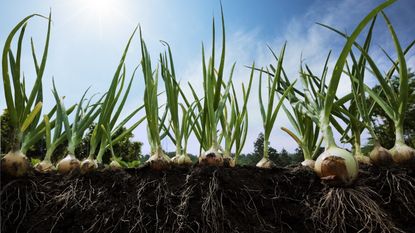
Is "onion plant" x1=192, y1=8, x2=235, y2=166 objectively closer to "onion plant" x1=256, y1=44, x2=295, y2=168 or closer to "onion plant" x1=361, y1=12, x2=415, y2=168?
"onion plant" x1=256, y1=44, x2=295, y2=168

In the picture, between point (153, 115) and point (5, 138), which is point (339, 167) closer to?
point (153, 115)

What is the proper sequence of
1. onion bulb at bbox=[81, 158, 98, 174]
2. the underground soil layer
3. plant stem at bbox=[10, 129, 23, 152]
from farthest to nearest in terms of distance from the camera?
onion bulb at bbox=[81, 158, 98, 174]
plant stem at bbox=[10, 129, 23, 152]
the underground soil layer

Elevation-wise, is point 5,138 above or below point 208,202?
above

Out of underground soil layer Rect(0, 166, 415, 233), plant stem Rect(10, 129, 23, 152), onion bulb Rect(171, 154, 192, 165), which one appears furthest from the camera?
onion bulb Rect(171, 154, 192, 165)

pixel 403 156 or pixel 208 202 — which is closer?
pixel 208 202

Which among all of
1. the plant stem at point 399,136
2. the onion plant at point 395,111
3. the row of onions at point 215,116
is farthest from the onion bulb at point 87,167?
the plant stem at point 399,136

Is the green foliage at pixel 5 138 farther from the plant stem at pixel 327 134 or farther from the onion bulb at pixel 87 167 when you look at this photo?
the plant stem at pixel 327 134

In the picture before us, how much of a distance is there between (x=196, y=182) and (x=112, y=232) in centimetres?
32

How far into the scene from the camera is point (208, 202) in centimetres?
99

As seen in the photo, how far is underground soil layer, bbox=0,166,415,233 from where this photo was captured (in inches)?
39.0

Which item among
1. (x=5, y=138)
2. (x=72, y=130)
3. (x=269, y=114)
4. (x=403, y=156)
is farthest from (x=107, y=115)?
(x=5, y=138)

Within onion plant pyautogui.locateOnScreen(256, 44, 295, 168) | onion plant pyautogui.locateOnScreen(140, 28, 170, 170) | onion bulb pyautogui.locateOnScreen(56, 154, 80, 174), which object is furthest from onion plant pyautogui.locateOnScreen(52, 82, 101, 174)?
onion plant pyautogui.locateOnScreen(256, 44, 295, 168)

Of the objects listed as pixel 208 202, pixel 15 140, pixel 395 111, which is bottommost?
pixel 208 202

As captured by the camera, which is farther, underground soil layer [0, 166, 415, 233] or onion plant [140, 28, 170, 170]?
onion plant [140, 28, 170, 170]
